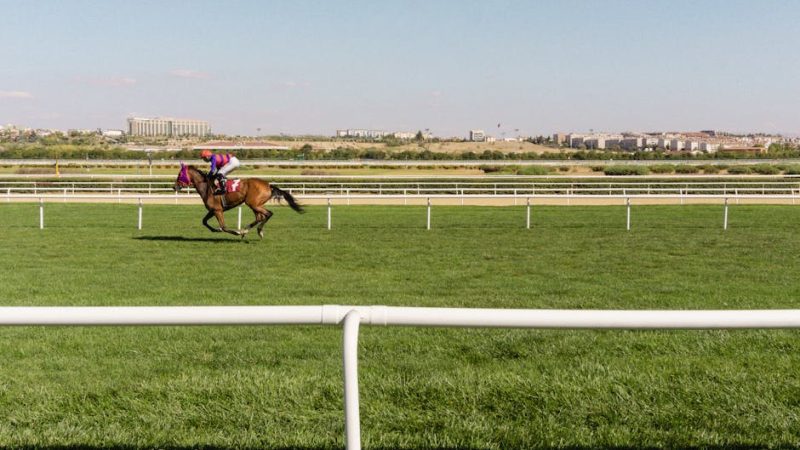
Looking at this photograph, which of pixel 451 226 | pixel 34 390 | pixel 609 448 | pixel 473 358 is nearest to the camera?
pixel 609 448

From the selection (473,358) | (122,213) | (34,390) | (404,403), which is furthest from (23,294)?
(122,213)

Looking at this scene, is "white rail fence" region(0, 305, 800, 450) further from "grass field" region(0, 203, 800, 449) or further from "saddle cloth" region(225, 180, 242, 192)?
"saddle cloth" region(225, 180, 242, 192)

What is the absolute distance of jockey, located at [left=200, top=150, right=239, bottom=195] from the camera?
16797 mm

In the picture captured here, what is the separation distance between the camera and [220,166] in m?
17.2

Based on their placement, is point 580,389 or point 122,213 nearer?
point 580,389

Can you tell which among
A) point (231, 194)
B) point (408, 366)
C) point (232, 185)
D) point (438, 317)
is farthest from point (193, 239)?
point (438, 317)

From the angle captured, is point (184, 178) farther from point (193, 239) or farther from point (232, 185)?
point (193, 239)

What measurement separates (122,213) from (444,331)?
22.6 metres

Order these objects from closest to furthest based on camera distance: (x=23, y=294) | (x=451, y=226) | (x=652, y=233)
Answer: (x=23, y=294) < (x=652, y=233) < (x=451, y=226)

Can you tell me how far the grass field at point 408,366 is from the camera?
370cm

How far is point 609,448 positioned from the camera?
136 inches

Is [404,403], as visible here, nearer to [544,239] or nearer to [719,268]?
[719,268]

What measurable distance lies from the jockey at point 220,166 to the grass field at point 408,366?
4.48 metres

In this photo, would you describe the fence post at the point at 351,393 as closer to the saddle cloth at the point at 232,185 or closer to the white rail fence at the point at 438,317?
the white rail fence at the point at 438,317
